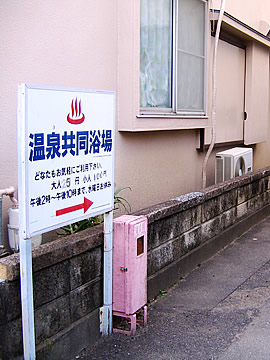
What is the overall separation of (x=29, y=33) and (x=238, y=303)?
139 inches

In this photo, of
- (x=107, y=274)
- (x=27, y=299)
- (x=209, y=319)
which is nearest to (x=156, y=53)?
(x=107, y=274)

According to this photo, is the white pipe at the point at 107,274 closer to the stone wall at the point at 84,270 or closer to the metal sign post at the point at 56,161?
the stone wall at the point at 84,270

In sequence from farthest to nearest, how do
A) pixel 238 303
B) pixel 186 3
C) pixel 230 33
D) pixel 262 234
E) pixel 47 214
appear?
pixel 230 33
pixel 262 234
pixel 186 3
pixel 238 303
pixel 47 214

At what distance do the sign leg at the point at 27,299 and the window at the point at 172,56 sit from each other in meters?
3.55

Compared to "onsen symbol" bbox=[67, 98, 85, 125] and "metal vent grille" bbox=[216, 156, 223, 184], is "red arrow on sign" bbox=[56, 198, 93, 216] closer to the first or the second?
"onsen symbol" bbox=[67, 98, 85, 125]

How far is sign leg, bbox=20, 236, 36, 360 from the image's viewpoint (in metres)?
3.34

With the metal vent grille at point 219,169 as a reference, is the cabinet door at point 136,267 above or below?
below

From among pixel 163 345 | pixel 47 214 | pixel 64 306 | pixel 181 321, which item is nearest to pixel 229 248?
pixel 181 321

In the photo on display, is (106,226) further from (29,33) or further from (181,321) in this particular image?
(29,33)

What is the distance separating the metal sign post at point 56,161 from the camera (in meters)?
3.27

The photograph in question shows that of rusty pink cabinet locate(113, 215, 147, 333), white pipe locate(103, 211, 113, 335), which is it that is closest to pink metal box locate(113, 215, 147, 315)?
rusty pink cabinet locate(113, 215, 147, 333)

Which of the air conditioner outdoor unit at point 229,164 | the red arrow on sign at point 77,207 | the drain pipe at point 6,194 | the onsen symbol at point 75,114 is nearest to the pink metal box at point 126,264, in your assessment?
the red arrow on sign at point 77,207

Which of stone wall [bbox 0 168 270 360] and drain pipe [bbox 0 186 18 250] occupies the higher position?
drain pipe [bbox 0 186 18 250]

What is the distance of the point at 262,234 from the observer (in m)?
8.39
